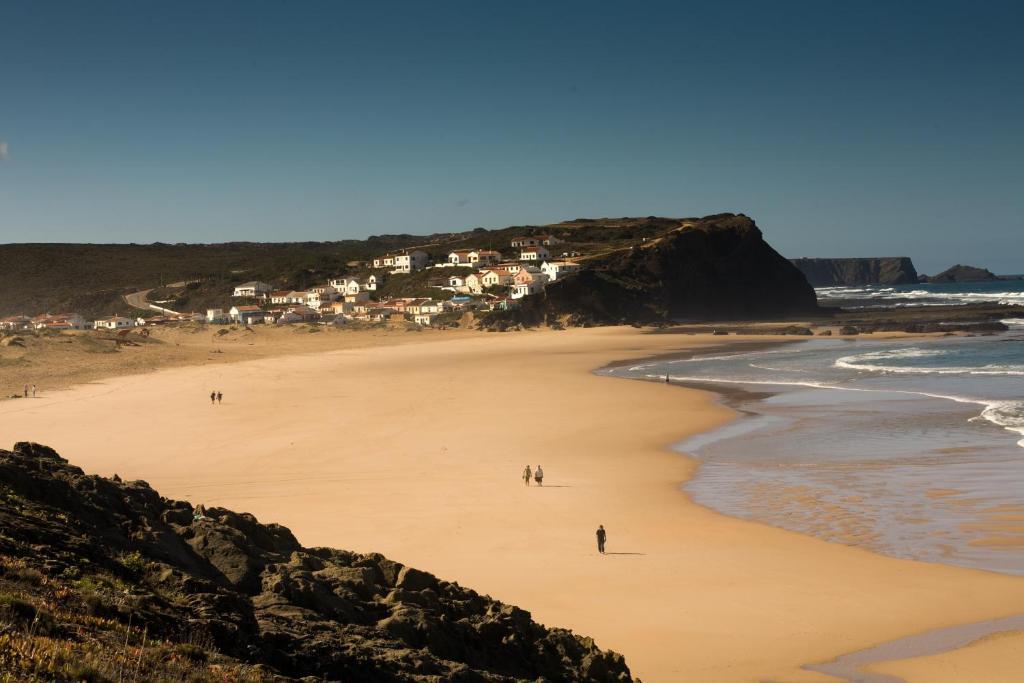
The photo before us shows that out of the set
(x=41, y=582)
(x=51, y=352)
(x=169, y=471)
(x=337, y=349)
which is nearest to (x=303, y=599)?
(x=41, y=582)

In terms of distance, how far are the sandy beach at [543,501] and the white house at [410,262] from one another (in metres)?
77.8

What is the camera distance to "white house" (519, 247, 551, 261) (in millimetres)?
119750

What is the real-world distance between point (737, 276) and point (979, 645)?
4000 inches

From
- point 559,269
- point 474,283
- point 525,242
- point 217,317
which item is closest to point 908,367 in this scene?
point 559,269

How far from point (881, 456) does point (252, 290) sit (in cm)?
10371

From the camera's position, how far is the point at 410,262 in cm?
12419

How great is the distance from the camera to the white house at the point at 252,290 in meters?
117

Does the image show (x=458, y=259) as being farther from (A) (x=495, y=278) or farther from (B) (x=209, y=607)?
(B) (x=209, y=607)

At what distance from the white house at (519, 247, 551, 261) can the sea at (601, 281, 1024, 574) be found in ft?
237

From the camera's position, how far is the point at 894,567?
15.2 meters

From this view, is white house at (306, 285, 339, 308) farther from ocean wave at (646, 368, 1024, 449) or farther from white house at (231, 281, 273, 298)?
ocean wave at (646, 368, 1024, 449)

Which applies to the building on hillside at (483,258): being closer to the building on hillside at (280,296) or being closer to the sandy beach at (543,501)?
the building on hillside at (280,296)

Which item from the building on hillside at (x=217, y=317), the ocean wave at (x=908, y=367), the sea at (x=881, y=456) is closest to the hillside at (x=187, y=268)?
the building on hillside at (x=217, y=317)

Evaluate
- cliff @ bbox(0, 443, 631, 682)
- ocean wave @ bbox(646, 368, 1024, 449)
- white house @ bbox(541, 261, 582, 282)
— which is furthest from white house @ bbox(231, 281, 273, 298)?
cliff @ bbox(0, 443, 631, 682)
